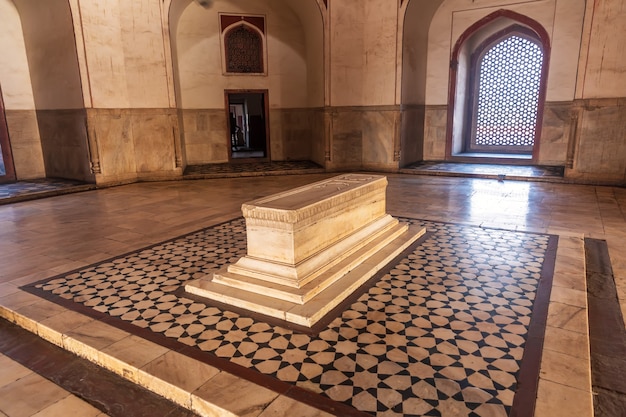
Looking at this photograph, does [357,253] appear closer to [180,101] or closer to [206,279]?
[206,279]

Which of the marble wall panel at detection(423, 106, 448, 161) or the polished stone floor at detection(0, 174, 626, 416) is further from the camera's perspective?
the marble wall panel at detection(423, 106, 448, 161)

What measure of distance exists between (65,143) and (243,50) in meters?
3.65

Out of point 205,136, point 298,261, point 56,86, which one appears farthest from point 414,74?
point 298,261

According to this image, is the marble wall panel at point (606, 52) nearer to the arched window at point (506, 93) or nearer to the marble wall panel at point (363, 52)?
the arched window at point (506, 93)

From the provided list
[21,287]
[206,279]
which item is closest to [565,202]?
[206,279]

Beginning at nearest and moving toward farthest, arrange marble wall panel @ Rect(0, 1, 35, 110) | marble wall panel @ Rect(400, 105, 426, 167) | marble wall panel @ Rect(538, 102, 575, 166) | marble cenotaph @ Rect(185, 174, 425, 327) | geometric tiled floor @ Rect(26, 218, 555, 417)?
geometric tiled floor @ Rect(26, 218, 555, 417)
marble cenotaph @ Rect(185, 174, 425, 327)
marble wall panel @ Rect(0, 1, 35, 110)
marble wall panel @ Rect(538, 102, 575, 166)
marble wall panel @ Rect(400, 105, 426, 167)

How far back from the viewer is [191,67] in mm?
8086

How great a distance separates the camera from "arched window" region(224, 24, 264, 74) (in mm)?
8273

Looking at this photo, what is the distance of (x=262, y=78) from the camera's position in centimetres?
852

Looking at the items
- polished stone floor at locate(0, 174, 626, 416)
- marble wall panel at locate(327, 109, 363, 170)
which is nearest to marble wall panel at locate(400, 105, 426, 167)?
marble wall panel at locate(327, 109, 363, 170)

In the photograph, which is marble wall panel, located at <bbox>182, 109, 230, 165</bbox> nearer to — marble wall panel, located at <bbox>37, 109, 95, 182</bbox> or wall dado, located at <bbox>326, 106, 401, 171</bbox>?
marble wall panel, located at <bbox>37, 109, 95, 182</bbox>

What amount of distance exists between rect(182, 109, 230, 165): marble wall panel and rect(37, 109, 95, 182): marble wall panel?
2.06 metres

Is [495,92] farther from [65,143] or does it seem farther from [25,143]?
[25,143]

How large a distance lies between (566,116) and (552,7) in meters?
1.80
